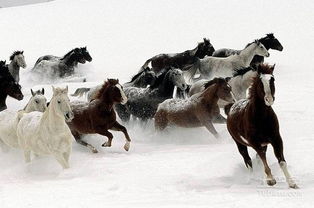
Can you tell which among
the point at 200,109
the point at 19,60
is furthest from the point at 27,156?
the point at 19,60

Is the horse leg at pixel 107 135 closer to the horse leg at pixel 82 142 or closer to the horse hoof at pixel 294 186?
the horse leg at pixel 82 142

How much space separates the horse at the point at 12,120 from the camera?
8555 mm

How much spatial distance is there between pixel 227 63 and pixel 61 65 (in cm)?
622

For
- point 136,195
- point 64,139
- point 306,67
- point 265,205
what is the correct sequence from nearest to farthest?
point 265,205, point 136,195, point 64,139, point 306,67

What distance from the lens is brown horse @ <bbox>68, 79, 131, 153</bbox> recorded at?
8797 millimetres

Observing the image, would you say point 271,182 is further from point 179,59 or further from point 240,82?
point 179,59

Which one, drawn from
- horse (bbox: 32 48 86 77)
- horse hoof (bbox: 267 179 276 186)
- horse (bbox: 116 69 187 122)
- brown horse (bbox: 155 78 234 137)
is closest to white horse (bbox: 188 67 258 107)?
horse (bbox: 116 69 187 122)

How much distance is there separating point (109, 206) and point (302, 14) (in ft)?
74.5

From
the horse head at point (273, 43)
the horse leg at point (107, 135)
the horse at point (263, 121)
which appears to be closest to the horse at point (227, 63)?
the horse head at point (273, 43)

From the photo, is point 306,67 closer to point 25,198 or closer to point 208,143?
point 208,143

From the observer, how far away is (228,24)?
2625cm

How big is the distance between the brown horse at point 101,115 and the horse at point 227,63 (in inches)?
168

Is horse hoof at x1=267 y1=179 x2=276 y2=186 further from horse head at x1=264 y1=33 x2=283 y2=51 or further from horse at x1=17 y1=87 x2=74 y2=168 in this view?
horse head at x1=264 y1=33 x2=283 y2=51

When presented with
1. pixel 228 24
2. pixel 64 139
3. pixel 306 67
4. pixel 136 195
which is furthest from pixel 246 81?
pixel 228 24
